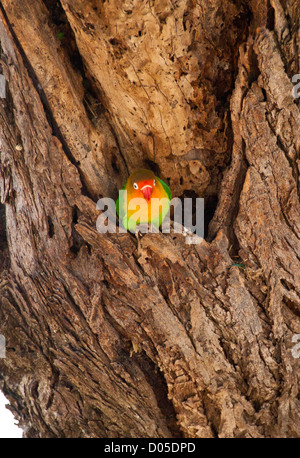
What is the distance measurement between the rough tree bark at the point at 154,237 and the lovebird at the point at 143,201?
242 millimetres

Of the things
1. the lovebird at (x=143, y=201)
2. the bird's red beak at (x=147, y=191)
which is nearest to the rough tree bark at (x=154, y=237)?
the lovebird at (x=143, y=201)

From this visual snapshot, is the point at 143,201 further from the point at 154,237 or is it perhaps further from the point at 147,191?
the point at 154,237

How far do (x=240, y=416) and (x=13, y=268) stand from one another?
2258mm

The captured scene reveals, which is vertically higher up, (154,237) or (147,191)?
(147,191)

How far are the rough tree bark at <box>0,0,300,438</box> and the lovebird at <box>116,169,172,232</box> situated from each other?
0.24 m

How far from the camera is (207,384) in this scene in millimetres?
2965

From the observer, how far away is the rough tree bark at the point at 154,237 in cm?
302

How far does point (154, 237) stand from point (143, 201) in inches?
18.9

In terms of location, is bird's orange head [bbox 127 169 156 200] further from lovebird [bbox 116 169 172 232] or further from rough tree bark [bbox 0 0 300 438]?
rough tree bark [bbox 0 0 300 438]

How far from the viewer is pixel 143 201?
345 cm

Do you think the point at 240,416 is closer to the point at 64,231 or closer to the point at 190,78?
the point at 64,231

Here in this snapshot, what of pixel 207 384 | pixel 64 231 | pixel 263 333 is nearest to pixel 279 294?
pixel 263 333

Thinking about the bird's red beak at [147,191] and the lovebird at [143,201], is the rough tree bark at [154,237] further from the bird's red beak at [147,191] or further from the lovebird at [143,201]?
the bird's red beak at [147,191]

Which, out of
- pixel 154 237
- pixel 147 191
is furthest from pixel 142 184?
pixel 154 237
